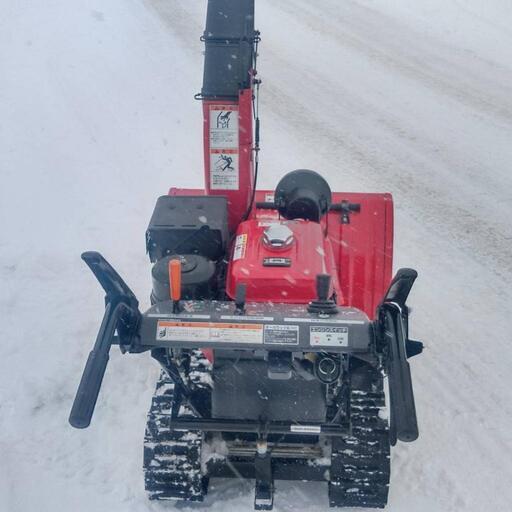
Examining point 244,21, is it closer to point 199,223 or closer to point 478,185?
point 199,223

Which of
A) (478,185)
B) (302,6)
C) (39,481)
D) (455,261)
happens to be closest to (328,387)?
(39,481)

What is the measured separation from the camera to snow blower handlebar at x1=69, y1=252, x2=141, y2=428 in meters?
2.95

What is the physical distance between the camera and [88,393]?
2947mm

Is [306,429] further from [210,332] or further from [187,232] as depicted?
[187,232]

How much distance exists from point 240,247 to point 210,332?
967 mm

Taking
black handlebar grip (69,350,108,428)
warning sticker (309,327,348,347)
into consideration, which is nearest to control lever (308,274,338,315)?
warning sticker (309,327,348,347)

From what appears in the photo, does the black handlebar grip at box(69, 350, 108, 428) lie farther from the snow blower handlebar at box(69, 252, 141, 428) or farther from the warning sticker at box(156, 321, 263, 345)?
the warning sticker at box(156, 321, 263, 345)

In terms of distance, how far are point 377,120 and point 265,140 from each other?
184 centimetres

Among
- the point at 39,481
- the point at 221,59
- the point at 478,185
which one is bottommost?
the point at 39,481

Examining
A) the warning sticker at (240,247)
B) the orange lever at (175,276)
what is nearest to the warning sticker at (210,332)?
the orange lever at (175,276)

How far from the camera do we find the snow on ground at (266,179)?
479cm

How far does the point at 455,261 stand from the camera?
728 centimetres

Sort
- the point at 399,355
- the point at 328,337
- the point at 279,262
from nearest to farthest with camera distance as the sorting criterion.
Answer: the point at 399,355, the point at 328,337, the point at 279,262

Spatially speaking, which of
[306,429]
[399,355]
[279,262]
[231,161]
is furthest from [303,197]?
[399,355]
